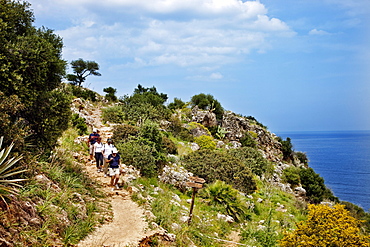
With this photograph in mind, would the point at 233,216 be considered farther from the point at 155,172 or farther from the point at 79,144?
the point at 79,144

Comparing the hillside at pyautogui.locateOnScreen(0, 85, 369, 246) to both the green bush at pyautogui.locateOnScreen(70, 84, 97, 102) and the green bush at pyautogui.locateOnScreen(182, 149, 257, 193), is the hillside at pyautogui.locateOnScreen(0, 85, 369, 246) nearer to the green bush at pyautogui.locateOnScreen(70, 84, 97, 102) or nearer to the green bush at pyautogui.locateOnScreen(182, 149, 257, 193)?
the green bush at pyautogui.locateOnScreen(182, 149, 257, 193)

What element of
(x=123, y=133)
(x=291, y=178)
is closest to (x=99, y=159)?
(x=123, y=133)

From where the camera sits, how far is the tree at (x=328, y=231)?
6.58 m

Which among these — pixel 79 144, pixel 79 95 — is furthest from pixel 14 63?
pixel 79 95

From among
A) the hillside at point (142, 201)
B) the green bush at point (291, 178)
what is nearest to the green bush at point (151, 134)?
the hillside at point (142, 201)

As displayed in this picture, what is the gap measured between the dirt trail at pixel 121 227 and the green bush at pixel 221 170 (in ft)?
21.3

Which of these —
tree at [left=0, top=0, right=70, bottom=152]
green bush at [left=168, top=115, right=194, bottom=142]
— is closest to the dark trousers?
tree at [left=0, top=0, right=70, bottom=152]

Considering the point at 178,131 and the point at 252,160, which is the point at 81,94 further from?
the point at 252,160

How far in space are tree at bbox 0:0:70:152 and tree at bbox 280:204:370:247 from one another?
7537mm

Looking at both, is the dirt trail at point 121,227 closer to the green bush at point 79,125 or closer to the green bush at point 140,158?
the green bush at point 140,158

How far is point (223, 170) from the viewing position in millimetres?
15398

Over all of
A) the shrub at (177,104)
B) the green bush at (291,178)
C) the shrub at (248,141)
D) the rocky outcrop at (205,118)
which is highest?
the shrub at (177,104)

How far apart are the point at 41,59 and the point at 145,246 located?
572cm

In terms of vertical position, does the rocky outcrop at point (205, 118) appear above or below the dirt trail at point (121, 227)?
above
